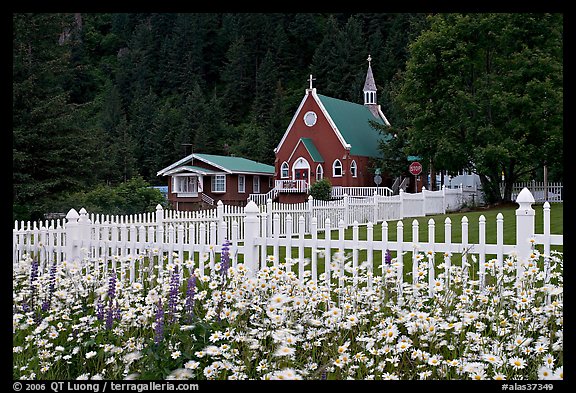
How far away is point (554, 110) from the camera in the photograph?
26.5 metres

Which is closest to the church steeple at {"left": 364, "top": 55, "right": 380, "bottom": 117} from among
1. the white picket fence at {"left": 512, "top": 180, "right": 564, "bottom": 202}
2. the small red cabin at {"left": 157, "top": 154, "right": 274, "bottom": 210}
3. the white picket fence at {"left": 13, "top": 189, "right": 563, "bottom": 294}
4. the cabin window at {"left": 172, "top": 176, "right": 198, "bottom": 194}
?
the small red cabin at {"left": 157, "top": 154, "right": 274, "bottom": 210}

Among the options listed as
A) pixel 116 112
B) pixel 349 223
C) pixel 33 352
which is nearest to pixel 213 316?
pixel 33 352

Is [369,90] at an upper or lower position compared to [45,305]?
upper

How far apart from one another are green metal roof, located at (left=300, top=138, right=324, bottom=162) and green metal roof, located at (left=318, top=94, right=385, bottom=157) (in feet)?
7.14

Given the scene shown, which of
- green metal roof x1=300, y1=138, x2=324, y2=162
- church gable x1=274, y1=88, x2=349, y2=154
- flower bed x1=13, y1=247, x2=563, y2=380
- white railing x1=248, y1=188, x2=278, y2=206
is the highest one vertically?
church gable x1=274, y1=88, x2=349, y2=154

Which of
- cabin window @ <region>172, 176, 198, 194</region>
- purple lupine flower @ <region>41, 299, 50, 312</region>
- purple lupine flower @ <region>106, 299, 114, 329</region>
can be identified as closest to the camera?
purple lupine flower @ <region>106, 299, 114, 329</region>

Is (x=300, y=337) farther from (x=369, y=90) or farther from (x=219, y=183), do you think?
(x=369, y=90)

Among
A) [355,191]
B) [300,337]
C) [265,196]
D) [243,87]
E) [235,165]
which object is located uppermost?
[243,87]

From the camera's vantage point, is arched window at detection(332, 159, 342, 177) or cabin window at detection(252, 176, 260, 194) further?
cabin window at detection(252, 176, 260, 194)

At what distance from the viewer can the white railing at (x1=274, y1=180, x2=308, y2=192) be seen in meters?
40.1

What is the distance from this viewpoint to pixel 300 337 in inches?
180

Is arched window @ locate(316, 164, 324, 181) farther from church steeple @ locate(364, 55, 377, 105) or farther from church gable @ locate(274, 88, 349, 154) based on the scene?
church steeple @ locate(364, 55, 377, 105)

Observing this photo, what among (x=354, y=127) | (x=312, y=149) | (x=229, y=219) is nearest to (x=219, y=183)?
(x=312, y=149)

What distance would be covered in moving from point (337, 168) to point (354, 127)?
3958mm
